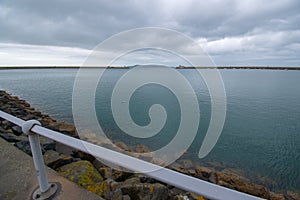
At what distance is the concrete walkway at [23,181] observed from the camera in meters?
2.01

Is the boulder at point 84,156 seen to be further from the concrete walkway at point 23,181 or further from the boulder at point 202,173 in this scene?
the boulder at point 202,173

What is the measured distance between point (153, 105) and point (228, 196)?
19.8m

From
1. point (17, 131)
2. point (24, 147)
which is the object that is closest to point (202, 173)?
point (24, 147)

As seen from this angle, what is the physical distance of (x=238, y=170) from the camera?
8.80m

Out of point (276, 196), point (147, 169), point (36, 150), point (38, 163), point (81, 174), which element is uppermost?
point (147, 169)

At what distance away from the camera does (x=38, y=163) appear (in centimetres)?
185

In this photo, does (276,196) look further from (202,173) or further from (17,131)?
(17,131)

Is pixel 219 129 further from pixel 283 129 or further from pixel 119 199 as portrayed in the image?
pixel 119 199

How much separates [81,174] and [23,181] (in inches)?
41.6

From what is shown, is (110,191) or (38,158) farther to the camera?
(110,191)

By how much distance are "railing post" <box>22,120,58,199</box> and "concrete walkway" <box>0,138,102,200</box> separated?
0.33 ft

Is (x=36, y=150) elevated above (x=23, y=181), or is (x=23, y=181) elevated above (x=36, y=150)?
(x=36, y=150)

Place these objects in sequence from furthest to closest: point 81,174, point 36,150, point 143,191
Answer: point 81,174
point 143,191
point 36,150

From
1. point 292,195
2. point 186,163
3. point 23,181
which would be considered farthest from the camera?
point 186,163
